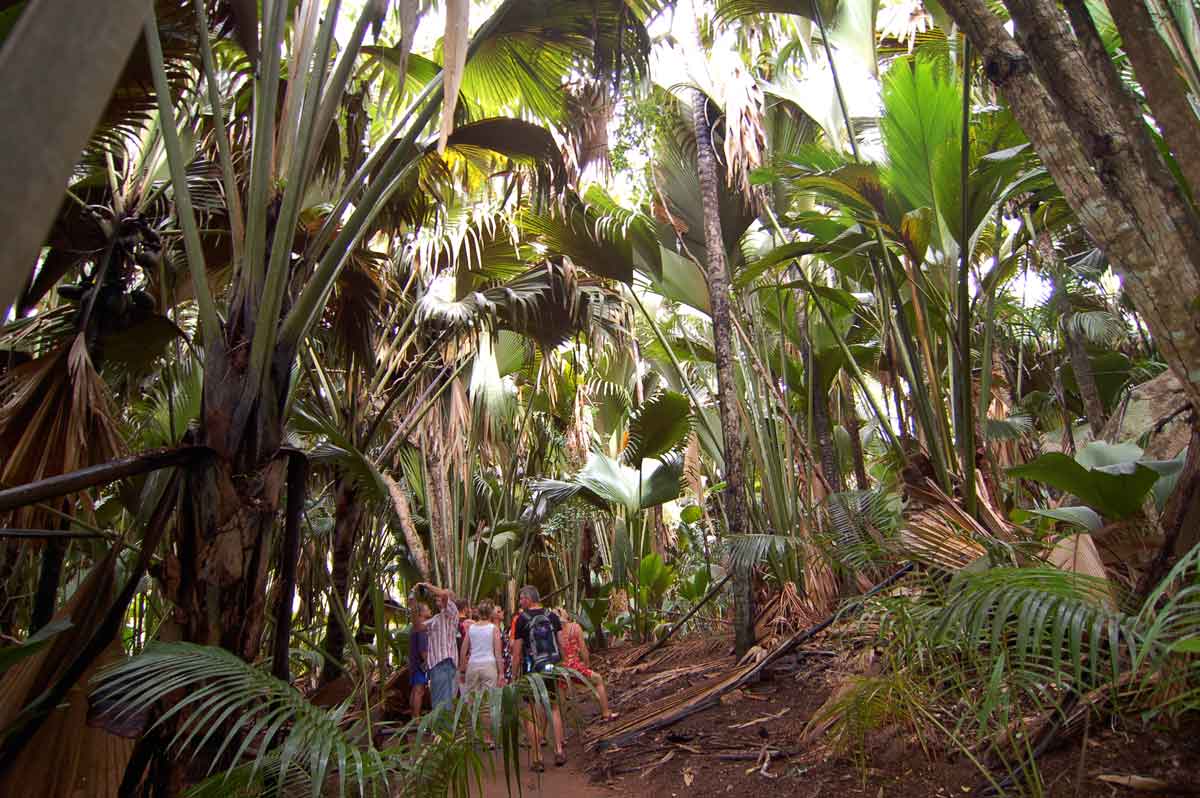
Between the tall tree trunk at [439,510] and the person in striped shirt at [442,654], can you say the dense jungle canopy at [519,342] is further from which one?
the person in striped shirt at [442,654]

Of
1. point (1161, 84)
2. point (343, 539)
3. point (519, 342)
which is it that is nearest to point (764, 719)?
point (343, 539)

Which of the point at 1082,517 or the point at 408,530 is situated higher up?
the point at 408,530

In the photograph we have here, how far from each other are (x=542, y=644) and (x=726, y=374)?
254 centimetres

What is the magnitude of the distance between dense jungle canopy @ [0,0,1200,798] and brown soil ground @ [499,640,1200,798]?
142 mm

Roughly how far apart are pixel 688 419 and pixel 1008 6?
5986 mm

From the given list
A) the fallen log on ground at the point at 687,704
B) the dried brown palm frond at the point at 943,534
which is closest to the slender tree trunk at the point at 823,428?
the fallen log on ground at the point at 687,704

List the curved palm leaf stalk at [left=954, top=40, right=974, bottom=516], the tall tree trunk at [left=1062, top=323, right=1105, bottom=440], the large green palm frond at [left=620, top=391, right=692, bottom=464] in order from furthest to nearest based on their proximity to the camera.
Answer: the large green palm frond at [left=620, top=391, right=692, bottom=464]
the tall tree trunk at [left=1062, top=323, right=1105, bottom=440]
the curved palm leaf stalk at [left=954, top=40, right=974, bottom=516]

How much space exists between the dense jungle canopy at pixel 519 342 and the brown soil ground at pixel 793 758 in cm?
14

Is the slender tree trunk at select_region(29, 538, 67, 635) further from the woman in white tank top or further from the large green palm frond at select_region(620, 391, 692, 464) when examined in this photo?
the large green palm frond at select_region(620, 391, 692, 464)

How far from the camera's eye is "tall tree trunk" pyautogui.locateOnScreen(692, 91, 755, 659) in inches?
239

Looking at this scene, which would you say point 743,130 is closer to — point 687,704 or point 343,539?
point 687,704

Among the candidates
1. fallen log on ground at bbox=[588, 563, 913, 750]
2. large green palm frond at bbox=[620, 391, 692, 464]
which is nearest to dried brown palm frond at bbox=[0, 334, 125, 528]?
fallen log on ground at bbox=[588, 563, 913, 750]

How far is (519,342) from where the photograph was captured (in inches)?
341

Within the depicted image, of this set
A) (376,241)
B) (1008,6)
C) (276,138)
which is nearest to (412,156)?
(276,138)
